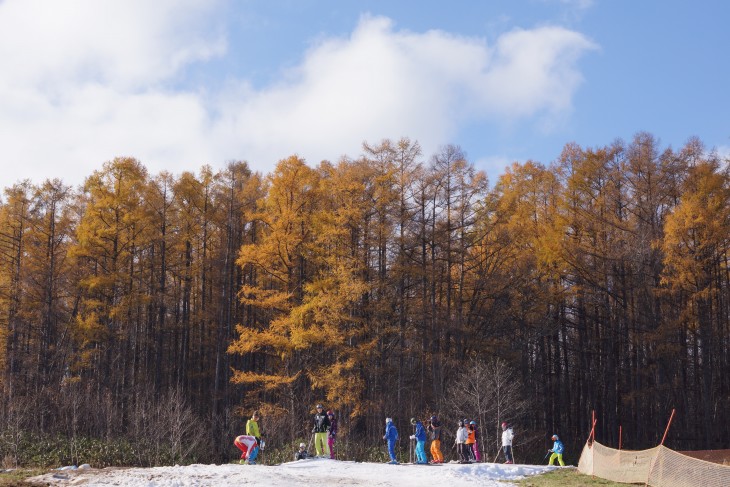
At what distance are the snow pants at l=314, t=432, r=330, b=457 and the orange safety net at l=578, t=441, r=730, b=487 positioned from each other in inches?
275

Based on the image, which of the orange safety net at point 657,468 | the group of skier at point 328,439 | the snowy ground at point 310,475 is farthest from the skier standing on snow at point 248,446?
the orange safety net at point 657,468

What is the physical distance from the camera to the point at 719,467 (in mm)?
12578

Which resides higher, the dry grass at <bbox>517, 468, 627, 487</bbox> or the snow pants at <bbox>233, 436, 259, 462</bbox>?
the snow pants at <bbox>233, 436, 259, 462</bbox>

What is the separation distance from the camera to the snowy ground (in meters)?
14.3

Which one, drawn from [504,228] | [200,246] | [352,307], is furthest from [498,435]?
[200,246]

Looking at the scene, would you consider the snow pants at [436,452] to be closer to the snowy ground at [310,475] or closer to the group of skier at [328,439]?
the group of skier at [328,439]

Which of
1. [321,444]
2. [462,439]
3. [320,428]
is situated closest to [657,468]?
[462,439]

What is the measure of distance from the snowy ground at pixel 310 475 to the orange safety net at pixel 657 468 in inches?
64.9

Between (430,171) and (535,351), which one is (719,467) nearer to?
(430,171)

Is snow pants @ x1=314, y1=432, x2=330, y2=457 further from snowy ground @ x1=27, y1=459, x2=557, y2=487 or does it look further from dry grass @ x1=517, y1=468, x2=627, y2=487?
dry grass @ x1=517, y1=468, x2=627, y2=487

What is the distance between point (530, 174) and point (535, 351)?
9.42 metres

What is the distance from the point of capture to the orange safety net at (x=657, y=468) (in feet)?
41.8

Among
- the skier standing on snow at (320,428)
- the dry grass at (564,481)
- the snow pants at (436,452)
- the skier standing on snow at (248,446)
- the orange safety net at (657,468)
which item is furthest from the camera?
the snow pants at (436,452)

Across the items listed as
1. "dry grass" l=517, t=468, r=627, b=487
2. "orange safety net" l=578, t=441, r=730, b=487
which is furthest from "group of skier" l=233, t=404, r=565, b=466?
"orange safety net" l=578, t=441, r=730, b=487
